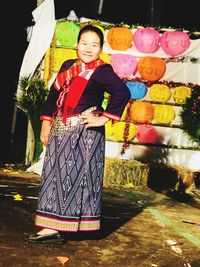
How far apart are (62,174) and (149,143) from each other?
530cm

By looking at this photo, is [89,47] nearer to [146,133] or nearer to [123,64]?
[123,64]

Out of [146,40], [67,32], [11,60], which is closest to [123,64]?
[146,40]

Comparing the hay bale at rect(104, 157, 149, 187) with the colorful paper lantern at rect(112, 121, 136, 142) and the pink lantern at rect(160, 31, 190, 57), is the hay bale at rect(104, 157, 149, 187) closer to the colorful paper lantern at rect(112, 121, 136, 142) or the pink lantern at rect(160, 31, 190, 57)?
the colorful paper lantern at rect(112, 121, 136, 142)

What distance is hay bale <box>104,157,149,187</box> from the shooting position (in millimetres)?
7098

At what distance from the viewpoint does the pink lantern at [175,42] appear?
26.8 ft

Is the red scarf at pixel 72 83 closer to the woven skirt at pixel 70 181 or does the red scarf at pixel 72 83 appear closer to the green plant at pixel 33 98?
the woven skirt at pixel 70 181

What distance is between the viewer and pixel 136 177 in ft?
23.5

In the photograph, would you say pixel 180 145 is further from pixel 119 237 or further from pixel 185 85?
pixel 119 237

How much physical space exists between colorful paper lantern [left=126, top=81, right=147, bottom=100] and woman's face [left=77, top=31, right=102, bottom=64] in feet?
16.2

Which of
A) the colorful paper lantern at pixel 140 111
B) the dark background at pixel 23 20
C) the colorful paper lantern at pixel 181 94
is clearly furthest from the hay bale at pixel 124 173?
the dark background at pixel 23 20

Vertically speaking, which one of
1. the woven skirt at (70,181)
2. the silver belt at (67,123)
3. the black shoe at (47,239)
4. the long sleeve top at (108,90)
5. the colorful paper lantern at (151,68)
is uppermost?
the colorful paper lantern at (151,68)

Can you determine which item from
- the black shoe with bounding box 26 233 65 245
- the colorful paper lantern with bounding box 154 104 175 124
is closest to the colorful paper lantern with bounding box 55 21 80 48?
the colorful paper lantern with bounding box 154 104 175 124

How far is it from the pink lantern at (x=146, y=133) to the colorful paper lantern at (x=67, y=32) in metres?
2.31

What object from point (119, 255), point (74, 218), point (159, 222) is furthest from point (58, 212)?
point (159, 222)
